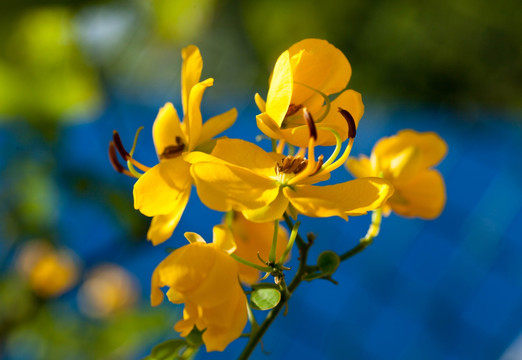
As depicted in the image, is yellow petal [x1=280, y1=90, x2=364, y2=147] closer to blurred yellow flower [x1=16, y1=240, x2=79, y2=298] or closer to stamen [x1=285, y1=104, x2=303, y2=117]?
stamen [x1=285, y1=104, x2=303, y2=117]

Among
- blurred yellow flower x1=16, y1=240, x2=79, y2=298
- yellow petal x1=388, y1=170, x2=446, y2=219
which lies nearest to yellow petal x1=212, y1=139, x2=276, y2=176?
yellow petal x1=388, y1=170, x2=446, y2=219

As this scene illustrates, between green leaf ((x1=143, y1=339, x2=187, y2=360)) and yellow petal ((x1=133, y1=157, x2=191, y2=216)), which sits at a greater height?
yellow petal ((x1=133, y1=157, x2=191, y2=216))

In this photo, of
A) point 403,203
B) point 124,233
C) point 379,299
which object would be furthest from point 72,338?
point 379,299

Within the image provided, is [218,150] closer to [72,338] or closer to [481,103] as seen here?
[72,338]

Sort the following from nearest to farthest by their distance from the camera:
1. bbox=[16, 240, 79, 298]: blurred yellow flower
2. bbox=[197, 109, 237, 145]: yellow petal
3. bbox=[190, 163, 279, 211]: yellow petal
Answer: bbox=[190, 163, 279, 211]: yellow petal, bbox=[197, 109, 237, 145]: yellow petal, bbox=[16, 240, 79, 298]: blurred yellow flower

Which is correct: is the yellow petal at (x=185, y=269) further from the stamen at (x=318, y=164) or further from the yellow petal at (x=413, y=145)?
the yellow petal at (x=413, y=145)
